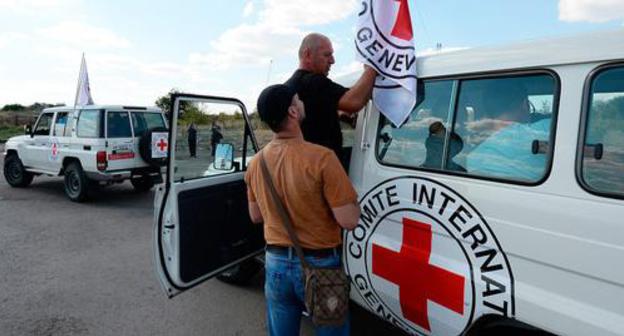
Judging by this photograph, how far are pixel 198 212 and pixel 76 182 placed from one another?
654 cm

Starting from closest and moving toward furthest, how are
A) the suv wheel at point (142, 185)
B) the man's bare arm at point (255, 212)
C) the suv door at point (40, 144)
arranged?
the man's bare arm at point (255, 212) < the suv door at point (40, 144) < the suv wheel at point (142, 185)

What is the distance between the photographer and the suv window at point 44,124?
8898 mm

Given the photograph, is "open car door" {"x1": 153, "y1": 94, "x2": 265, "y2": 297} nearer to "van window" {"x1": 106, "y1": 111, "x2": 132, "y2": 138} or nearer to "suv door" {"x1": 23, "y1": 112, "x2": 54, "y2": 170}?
"van window" {"x1": 106, "y1": 111, "x2": 132, "y2": 138}

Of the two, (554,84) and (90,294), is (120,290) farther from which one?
(554,84)

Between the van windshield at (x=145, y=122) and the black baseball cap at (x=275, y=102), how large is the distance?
23.0 feet

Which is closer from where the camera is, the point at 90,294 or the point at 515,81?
the point at 515,81

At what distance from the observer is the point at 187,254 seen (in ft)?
9.12

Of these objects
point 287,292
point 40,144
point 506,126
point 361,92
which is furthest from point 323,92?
point 40,144

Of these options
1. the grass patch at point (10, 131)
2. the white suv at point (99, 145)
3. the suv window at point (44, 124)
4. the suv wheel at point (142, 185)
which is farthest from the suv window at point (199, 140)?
the grass patch at point (10, 131)

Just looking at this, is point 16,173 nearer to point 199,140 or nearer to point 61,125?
point 61,125

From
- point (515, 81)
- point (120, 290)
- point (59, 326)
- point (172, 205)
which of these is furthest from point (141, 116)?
point (515, 81)

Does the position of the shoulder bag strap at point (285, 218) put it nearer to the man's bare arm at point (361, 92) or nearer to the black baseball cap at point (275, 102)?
the black baseball cap at point (275, 102)

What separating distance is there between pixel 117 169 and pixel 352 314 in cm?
601

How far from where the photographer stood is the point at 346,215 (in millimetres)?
1819
